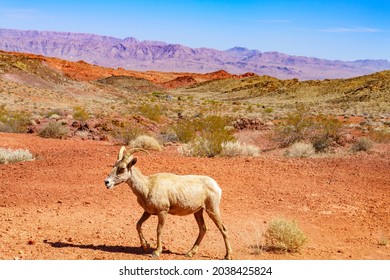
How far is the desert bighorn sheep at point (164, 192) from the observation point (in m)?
6.96

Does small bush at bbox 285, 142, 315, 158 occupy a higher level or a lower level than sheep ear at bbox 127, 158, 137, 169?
lower

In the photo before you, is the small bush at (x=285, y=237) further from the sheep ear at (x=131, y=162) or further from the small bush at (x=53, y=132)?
the small bush at (x=53, y=132)

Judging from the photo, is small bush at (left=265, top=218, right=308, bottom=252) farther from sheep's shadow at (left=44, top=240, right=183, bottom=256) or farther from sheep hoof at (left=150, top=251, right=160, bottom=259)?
sheep hoof at (left=150, top=251, right=160, bottom=259)

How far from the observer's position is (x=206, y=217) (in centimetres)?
999

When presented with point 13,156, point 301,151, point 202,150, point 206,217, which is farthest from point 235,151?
point 13,156

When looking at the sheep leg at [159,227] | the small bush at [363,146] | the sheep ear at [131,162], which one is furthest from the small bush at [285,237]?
the small bush at [363,146]

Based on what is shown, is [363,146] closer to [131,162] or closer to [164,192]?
[164,192]

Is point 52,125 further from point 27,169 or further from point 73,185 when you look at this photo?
point 73,185

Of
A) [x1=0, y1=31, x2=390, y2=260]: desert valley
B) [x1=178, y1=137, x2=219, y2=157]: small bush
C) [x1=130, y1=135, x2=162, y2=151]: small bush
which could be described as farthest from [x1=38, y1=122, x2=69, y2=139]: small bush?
[x1=178, y1=137, x2=219, y2=157]: small bush

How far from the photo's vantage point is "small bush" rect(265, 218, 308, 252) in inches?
316

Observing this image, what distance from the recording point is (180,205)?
7133 mm

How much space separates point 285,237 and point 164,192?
2.39 m

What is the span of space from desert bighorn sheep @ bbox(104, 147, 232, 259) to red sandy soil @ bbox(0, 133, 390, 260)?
2.25 feet
